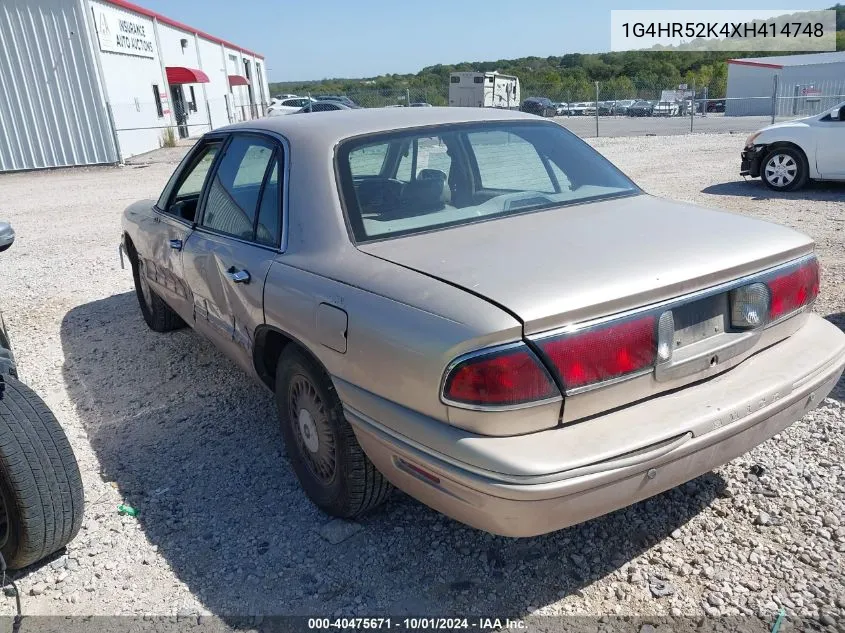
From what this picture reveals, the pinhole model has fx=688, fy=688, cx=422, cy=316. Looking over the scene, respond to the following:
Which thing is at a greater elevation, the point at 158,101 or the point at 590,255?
the point at 158,101

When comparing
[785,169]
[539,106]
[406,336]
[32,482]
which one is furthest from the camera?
[539,106]

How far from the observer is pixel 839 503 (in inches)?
113

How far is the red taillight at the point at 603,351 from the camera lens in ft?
6.82

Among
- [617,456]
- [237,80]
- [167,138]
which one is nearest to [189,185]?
[617,456]

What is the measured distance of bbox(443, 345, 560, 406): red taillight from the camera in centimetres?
204

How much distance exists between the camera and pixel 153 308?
207 inches

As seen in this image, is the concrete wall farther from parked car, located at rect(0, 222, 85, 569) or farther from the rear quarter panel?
the rear quarter panel

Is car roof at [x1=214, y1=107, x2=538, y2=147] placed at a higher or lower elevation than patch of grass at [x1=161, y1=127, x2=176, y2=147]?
higher

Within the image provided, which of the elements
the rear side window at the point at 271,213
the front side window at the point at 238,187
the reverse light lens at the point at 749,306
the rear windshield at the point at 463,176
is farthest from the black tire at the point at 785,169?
the rear side window at the point at 271,213

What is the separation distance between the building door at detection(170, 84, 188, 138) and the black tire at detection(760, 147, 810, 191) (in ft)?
84.6

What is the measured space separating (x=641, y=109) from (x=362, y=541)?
38920 millimetres

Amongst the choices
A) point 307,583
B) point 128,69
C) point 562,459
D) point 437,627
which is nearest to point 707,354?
point 562,459

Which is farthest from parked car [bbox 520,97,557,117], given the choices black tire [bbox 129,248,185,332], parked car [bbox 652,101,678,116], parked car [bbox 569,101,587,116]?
black tire [bbox 129,248,185,332]

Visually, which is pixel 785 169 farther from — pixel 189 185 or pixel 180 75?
pixel 180 75
